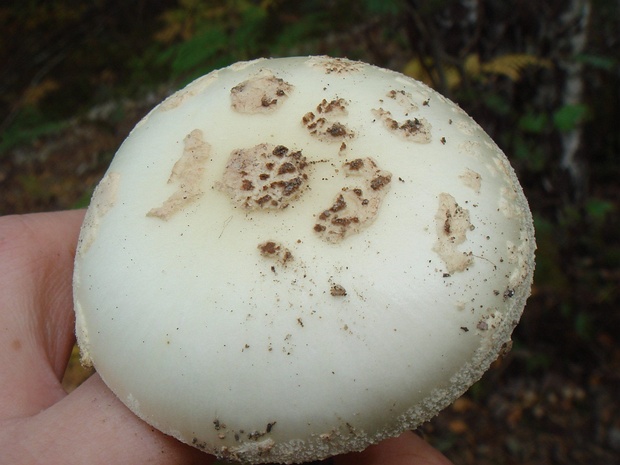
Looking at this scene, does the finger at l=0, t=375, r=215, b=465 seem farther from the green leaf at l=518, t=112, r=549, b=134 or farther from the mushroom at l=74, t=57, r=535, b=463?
the green leaf at l=518, t=112, r=549, b=134

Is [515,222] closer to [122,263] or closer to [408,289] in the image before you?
[408,289]

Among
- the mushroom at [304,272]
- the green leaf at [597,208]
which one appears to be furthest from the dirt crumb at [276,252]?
the green leaf at [597,208]

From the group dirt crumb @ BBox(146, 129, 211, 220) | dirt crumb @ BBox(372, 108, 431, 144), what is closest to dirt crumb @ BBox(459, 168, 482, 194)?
dirt crumb @ BBox(372, 108, 431, 144)

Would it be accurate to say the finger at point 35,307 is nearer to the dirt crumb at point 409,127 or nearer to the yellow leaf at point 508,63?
the dirt crumb at point 409,127

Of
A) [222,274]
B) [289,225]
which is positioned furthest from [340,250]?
[222,274]

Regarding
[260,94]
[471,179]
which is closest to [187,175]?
[260,94]
